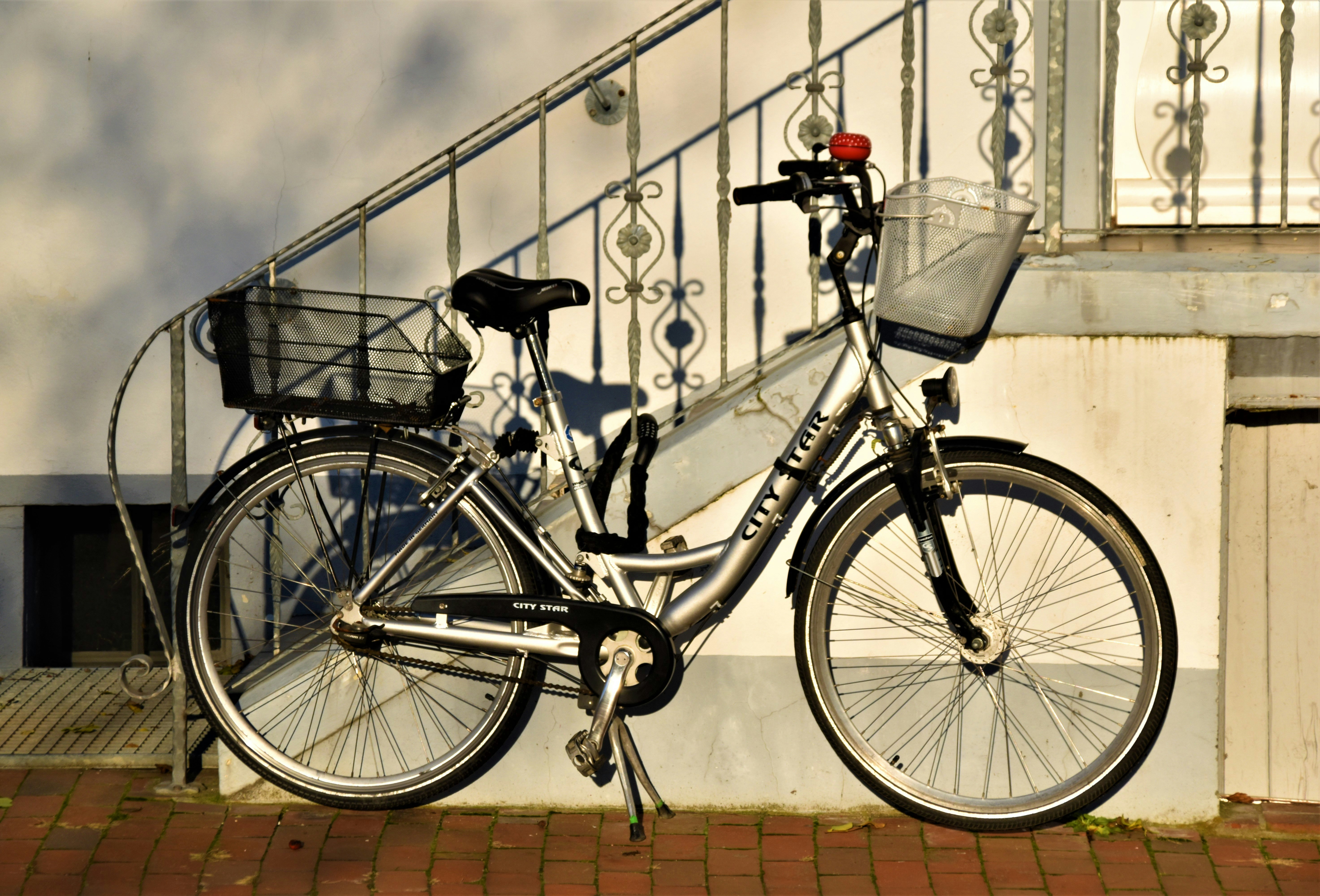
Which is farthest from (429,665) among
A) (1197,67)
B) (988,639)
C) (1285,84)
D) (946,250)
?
(1285,84)

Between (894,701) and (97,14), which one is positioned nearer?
(894,701)

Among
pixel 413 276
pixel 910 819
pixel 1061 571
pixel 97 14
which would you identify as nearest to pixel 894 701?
pixel 910 819

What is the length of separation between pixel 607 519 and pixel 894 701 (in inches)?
43.6

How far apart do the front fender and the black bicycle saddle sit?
0.93 m

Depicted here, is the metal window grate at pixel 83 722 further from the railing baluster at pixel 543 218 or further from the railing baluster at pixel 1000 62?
the railing baluster at pixel 1000 62

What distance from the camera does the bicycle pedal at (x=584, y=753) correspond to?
374 cm

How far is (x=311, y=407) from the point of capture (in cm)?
373

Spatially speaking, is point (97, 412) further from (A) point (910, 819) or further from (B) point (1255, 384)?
(B) point (1255, 384)

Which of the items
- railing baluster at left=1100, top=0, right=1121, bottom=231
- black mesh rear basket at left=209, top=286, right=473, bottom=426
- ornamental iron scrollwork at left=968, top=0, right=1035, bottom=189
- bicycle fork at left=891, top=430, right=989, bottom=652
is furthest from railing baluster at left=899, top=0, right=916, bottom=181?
black mesh rear basket at left=209, top=286, right=473, bottom=426

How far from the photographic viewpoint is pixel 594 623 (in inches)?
148

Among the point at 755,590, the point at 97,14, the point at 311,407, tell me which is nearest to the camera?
the point at 311,407

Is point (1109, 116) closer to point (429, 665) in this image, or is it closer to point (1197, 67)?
point (1197, 67)

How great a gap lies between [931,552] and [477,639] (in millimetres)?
1387

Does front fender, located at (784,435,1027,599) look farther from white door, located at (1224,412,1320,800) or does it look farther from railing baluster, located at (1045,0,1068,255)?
white door, located at (1224,412,1320,800)
